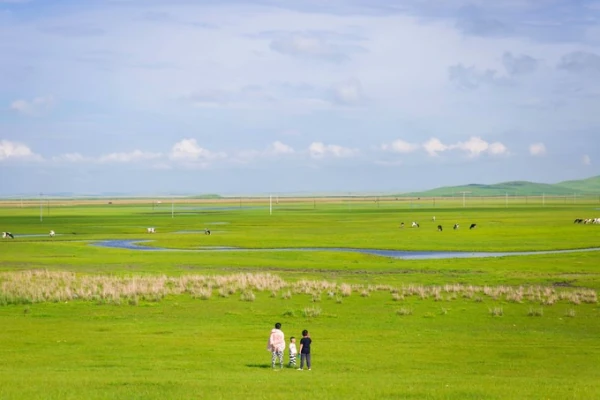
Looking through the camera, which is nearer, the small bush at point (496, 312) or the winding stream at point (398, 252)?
the small bush at point (496, 312)

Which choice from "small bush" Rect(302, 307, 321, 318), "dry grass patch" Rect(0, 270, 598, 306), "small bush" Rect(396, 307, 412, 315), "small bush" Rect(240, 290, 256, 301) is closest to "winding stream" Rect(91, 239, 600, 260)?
"dry grass patch" Rect(0, 270, 598, 306)

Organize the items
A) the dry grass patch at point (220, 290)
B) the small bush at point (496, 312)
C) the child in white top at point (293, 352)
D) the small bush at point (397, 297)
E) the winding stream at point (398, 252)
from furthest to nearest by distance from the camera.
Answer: the winding stream at point (398, 252), the small bush at point (397, 297), the dry grass patch at point (220, 290), the small bush at point (496, 312), the child in white top at point (293, 352)

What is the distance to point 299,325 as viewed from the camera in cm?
3606

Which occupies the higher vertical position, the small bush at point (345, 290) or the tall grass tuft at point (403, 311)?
the small bush at point (345, 290)

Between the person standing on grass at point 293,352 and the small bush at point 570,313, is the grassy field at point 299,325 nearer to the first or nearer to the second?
the small bush at point 570,313

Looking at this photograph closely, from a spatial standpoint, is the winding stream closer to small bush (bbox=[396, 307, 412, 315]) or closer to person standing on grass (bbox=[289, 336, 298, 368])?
small bush (bbox=[396, 307, 412, 315])

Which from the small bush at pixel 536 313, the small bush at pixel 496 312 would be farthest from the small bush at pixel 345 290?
the small bush at pixel 536 313

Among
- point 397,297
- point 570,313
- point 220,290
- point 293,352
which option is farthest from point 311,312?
point 293,352

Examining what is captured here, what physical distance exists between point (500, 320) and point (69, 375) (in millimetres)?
21001

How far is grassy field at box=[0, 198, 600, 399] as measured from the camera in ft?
73.4

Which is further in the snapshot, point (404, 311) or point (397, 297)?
point (397, 297)

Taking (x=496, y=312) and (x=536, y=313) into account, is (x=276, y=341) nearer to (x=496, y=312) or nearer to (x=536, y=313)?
(x=496, y=312)

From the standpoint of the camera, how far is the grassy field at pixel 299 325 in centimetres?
2236

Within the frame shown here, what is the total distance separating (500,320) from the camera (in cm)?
3747
